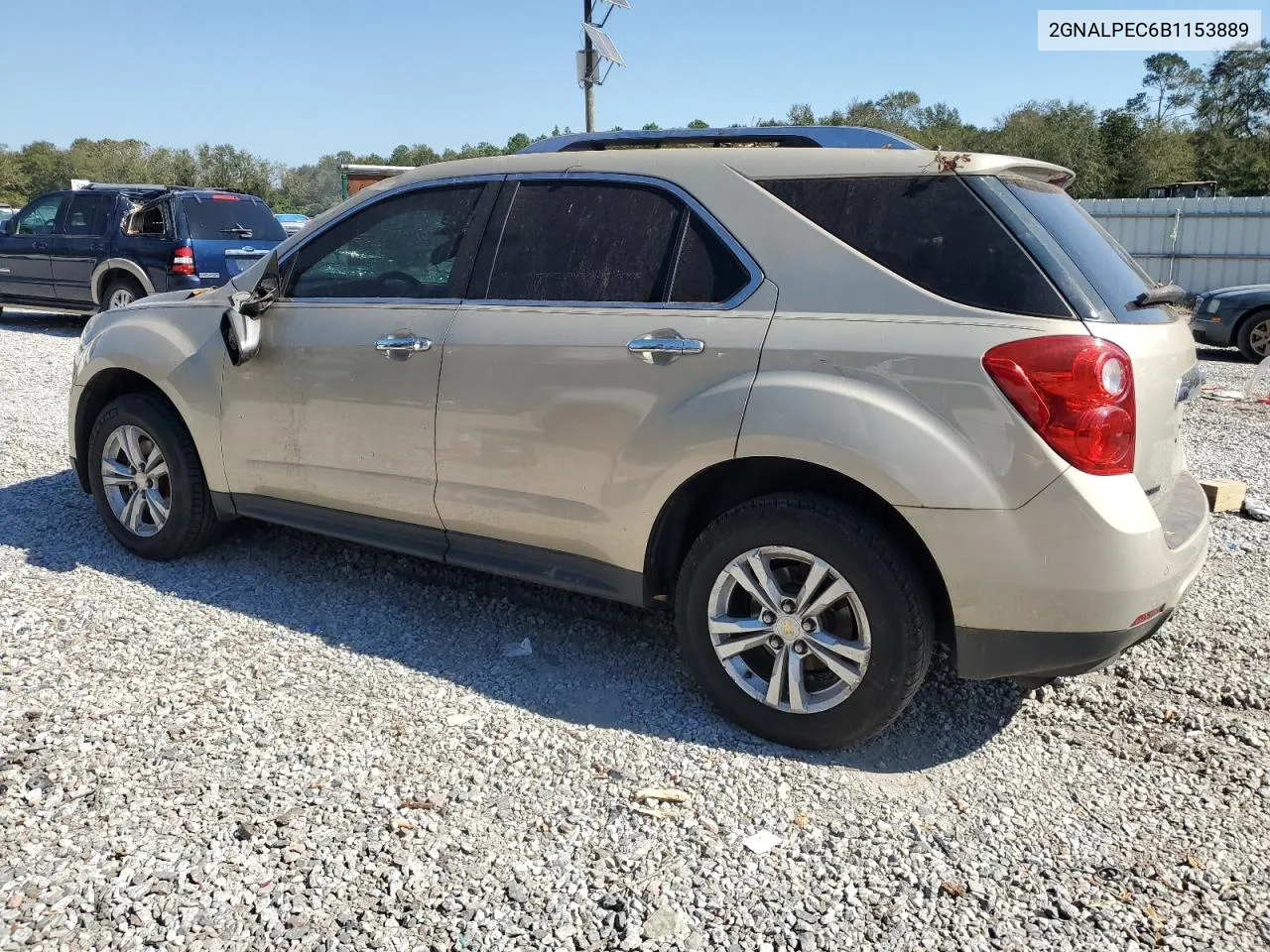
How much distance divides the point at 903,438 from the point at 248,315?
2864 mm

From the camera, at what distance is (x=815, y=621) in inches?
124

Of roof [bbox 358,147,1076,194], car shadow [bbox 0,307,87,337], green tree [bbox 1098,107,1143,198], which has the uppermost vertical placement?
green tree [bbox 1098,107,1143,198]

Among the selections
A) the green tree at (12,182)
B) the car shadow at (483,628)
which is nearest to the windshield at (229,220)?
the car shadow at (483,628)

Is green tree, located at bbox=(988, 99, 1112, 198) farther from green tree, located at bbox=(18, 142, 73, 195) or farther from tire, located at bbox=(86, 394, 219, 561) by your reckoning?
green tree, located at bbox=(18, 142, 73, 195)

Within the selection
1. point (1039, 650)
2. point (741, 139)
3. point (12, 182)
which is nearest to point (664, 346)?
point (741, 139)

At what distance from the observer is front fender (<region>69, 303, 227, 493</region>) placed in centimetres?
456

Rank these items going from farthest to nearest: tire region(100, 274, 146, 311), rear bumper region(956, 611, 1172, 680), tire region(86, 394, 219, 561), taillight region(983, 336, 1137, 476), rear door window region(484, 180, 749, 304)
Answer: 1. tire region(100, 274, 146, 311)
2. tire region(86, 394, 219, 561)
3. rear door window region(484, 180, 749, 304)
4. rear bumper region(956, 611, 1172, 680)
5. taillight region(983, 336, 1137, 476)

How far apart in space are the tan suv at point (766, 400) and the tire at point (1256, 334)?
36.5ft

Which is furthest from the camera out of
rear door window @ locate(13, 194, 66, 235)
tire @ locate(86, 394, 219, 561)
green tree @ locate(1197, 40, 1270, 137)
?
green tree @ locate(1197, 40, 1270, 137)

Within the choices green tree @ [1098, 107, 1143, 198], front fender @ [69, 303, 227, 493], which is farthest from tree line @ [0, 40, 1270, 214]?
front fender @ [69, 303, 227, 493]

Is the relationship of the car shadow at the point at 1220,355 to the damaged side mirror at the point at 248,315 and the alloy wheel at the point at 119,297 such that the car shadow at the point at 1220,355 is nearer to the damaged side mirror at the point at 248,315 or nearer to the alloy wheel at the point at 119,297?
the damaged side mirror at the point at 248,315

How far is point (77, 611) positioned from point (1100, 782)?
12.9 feet

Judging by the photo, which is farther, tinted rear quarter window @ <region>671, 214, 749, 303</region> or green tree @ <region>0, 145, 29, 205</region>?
green tree @ <region>0, 145, 29, 205</region>

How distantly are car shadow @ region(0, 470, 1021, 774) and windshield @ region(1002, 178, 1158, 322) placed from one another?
4.80 ft
